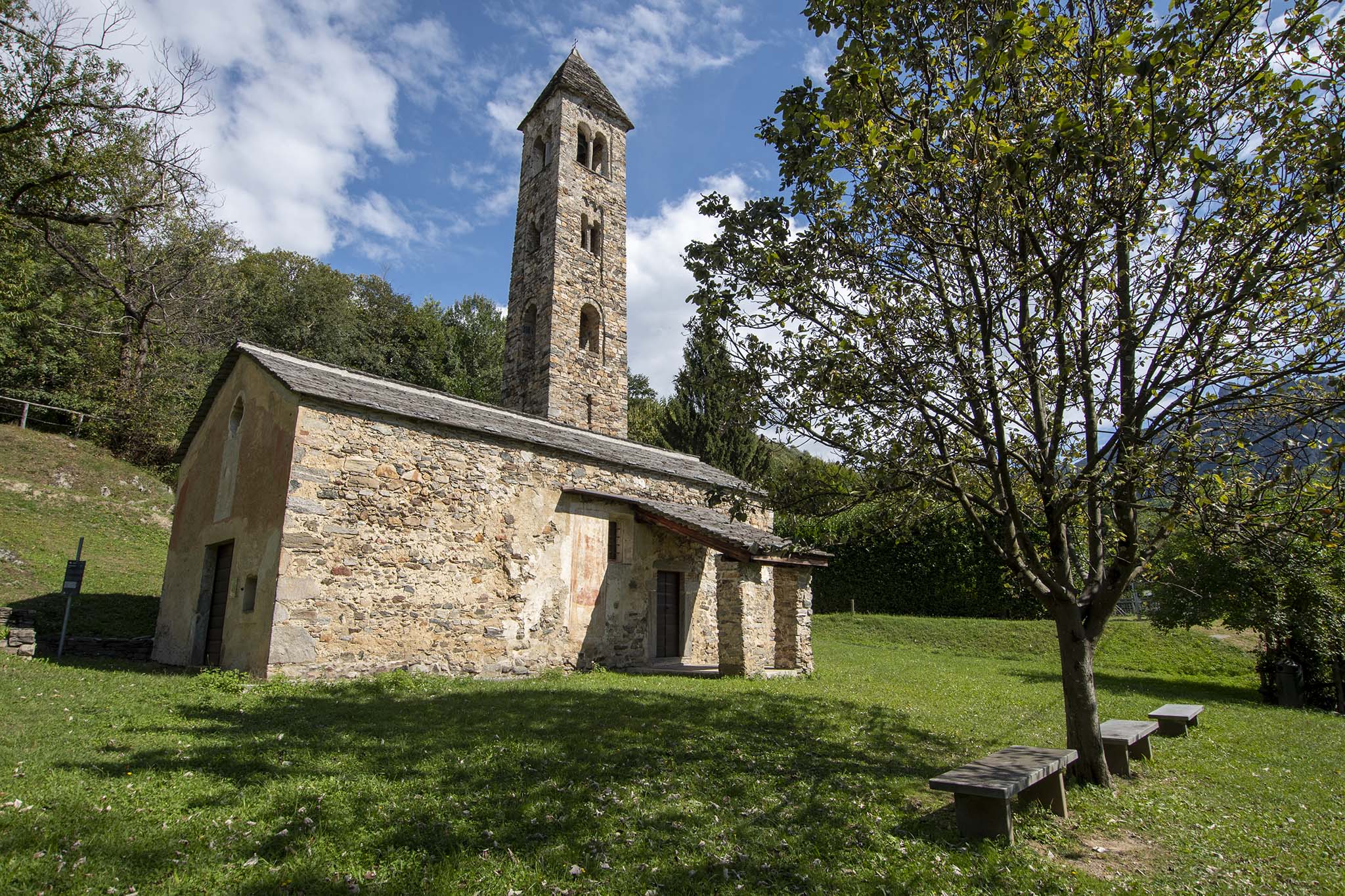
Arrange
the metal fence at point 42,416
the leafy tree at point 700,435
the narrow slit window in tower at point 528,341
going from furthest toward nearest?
the leafy tree at point 700,435
the metal fence at point 42,416
the narrow slit window in tower at point 528,341

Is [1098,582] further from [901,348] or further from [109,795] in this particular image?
[109,795]

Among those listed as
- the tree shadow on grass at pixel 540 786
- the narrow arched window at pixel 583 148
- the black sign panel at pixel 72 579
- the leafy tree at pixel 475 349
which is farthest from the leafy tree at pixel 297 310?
the tree shadow on grass at pixel 540 786

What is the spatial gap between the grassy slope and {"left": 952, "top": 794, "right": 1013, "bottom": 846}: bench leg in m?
15.6

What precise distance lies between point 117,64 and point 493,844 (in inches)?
541

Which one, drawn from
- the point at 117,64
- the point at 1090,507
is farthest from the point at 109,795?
the point at 117,64

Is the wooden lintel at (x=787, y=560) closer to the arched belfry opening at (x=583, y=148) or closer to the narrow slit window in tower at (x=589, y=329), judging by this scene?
the narrow slit window in tower at (x=589, y=329)

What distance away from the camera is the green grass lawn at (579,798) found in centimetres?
384

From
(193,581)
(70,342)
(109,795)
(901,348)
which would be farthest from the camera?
(70,342)

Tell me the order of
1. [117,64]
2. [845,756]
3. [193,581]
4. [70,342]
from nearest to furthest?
[845,756] < [117,64] < [193,581] < [70,342]

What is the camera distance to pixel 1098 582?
6.37 m

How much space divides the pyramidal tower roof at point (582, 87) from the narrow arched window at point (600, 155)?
0.93 meters

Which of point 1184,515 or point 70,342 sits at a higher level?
point 70,342

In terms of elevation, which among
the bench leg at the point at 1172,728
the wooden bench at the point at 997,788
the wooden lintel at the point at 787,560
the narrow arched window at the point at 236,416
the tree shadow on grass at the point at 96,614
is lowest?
the bench leg at the point at 1172,728

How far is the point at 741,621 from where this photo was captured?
12.0 metres
